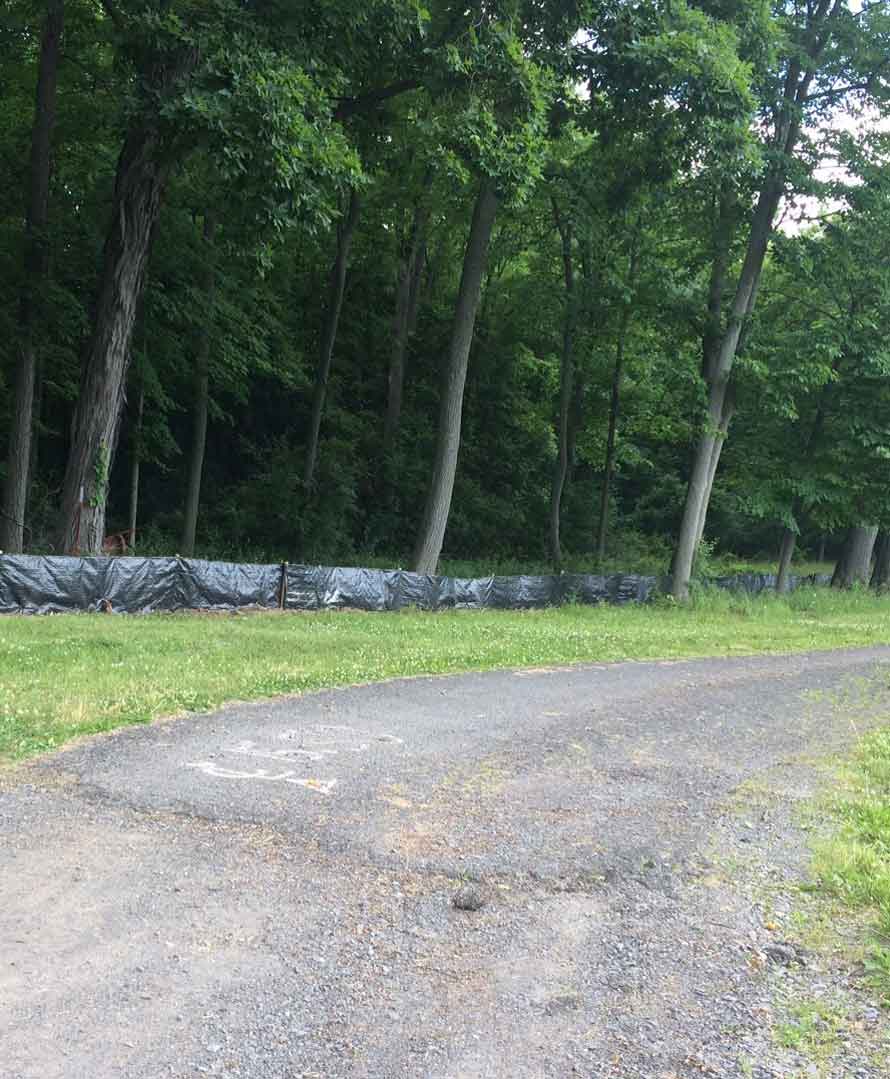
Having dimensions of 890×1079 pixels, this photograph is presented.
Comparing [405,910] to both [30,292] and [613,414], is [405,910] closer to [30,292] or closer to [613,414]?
[30,292]

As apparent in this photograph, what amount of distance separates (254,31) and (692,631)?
43.1 ft

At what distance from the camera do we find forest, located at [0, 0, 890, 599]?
49.8 feet

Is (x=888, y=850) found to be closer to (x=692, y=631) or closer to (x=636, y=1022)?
(x=636, y=1022)

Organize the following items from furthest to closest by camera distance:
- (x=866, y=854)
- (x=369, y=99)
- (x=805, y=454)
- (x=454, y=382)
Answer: (x=805, y=454) < (x=454, y=382) < (x=369, y=99) < (x=866, y=854)

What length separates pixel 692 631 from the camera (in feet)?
61.6

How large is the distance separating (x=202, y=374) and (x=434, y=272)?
15244mm

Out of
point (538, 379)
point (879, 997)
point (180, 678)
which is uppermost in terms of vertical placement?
point (538, 379)

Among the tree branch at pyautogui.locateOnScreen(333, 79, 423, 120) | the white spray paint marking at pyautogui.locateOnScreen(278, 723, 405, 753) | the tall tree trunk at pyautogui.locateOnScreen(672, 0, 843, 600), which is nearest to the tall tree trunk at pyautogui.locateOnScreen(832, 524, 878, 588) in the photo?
the tall tree trunk at pyautogui.locateOnScreen(672, 0, 843, 600)

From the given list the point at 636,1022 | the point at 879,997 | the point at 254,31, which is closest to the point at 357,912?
the point at 636,1022

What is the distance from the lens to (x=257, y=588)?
18141mm

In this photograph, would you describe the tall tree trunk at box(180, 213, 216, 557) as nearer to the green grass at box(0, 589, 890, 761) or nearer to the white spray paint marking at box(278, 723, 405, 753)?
the green grass at box(0, 589, 890, 761)

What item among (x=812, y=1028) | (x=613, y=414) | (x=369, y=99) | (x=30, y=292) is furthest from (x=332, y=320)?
(x=812, y=1028)

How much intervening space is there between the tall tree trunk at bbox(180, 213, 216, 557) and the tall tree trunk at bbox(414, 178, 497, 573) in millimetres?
7753

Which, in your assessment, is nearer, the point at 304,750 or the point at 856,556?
the point at 304,750
